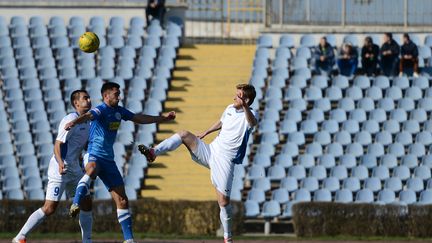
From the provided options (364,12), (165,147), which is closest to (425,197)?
(364,12)

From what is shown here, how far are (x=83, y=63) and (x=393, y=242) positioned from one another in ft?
37.3

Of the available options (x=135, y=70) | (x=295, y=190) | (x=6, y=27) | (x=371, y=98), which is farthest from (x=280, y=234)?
(x=6, y=27)

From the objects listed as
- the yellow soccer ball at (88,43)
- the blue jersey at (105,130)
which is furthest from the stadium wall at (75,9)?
the blue jersey at (105,130)

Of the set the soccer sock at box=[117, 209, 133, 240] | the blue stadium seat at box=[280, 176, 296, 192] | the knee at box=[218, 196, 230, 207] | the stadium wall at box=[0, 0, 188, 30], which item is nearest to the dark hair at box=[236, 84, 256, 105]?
the knee at box=[218, 196, 230, 207]

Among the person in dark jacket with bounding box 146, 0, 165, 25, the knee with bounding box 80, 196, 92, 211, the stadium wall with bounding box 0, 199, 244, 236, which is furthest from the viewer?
the person in dark jacket with bounding box 146, 0, 165, 25

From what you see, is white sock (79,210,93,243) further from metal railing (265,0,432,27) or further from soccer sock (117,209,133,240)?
metal railing (265,0,432,27)

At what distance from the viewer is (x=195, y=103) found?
32.8 metres

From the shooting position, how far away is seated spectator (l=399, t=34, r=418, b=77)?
31.7m

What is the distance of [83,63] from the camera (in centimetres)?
3297

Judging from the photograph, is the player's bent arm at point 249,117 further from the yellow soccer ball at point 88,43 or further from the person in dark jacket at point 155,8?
the person in dark jacket at point 155,8

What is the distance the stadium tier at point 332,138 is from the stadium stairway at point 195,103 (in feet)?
3.79

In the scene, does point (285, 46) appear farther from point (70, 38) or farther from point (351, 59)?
point (70, 38)

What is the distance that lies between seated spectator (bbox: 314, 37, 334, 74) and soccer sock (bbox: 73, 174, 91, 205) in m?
13.8

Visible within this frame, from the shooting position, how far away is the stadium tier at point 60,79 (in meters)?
30.8
